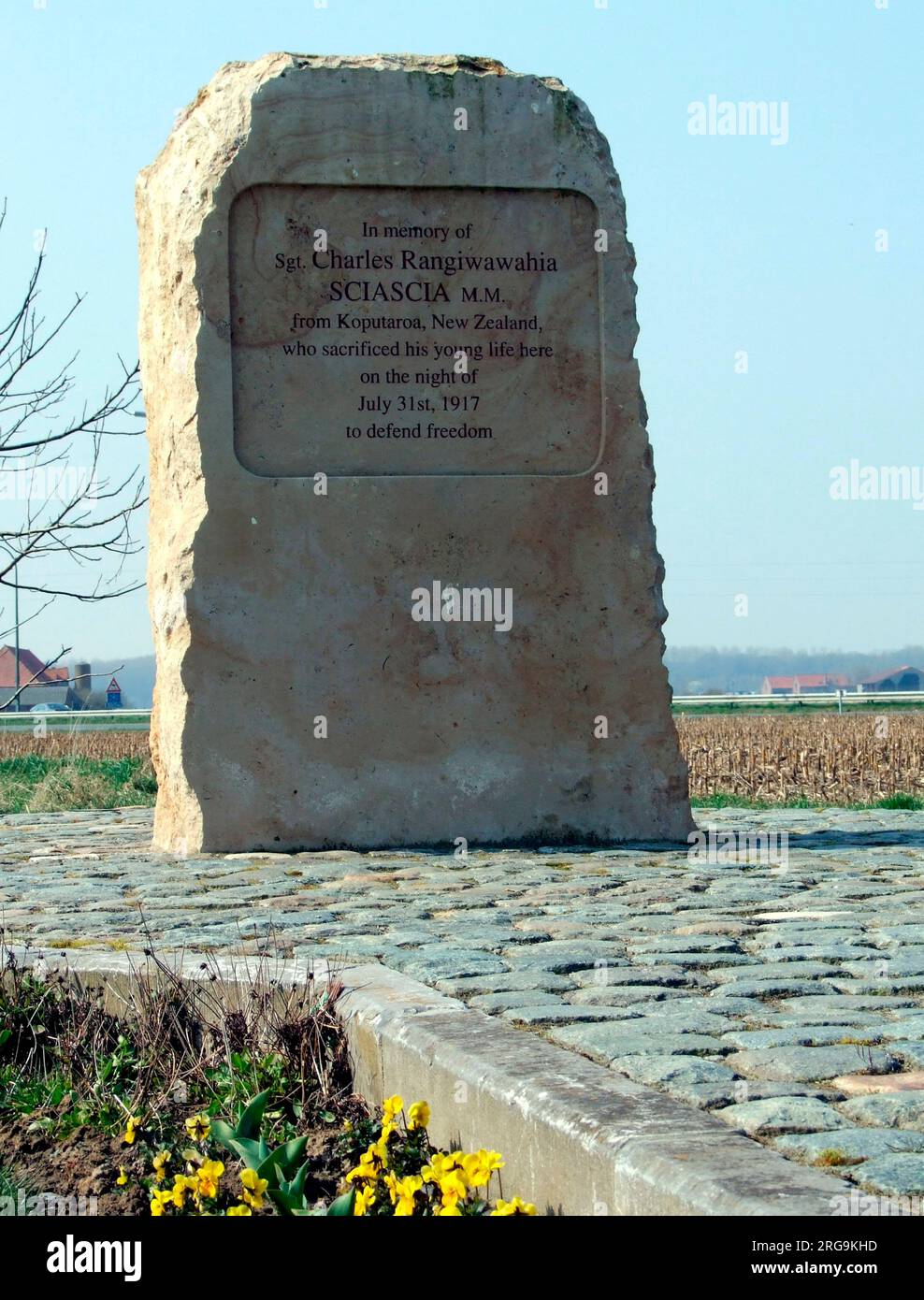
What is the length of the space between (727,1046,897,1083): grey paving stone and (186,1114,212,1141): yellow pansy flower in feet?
3.70

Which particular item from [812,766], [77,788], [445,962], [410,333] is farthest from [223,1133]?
[812,766]

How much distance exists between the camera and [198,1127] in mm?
3457

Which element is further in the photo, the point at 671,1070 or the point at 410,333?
the point at 410,333

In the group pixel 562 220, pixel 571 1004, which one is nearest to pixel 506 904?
pixel 571 1004

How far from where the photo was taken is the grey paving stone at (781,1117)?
276 centimetres

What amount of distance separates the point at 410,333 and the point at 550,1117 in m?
5.33

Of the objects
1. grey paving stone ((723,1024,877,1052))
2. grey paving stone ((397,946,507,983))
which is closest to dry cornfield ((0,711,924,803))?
grey paving stone ((397,946,507,983))

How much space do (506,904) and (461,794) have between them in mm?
1849

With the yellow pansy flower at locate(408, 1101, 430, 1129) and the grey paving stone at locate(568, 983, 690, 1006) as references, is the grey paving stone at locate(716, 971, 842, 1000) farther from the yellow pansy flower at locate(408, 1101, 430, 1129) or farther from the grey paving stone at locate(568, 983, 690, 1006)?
the yellow pansy flower at locate(408, 1101, 430, 1129)

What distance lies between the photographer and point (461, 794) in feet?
24.6

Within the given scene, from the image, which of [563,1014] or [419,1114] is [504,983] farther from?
[419,1114]

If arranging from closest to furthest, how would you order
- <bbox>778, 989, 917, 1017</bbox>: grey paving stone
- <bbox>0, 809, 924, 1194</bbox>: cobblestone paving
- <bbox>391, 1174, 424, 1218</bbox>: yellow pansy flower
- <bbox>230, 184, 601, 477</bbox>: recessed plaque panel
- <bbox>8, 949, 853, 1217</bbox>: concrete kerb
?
<bbox>8, 949, 853, 1217</bbox>: concrete kerb, <bbox>391, 1174, 424, 1218</bbox>: yellow pansy flower, <bbox>0, 809, 924, 1194</bbox>: cobblestone paving, <bbox>778, 989, 917, 1017</bbox>: grey paving stone, <bbox>230, 184, 601, 477</bbox>: recessed plaque panel

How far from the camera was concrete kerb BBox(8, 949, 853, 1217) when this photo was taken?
94.9 inches
